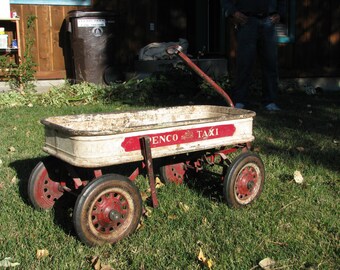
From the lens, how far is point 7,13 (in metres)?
8.72

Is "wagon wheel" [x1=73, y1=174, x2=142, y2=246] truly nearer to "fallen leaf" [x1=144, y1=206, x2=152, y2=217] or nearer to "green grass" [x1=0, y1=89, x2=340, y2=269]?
"green grass" [x1=0, y1=89, x2=340, y2=269]

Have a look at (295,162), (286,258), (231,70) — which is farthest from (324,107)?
(286,258)

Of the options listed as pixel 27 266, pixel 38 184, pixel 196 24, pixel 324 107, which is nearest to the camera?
pixel 27 266

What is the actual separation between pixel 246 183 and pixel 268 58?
387cm

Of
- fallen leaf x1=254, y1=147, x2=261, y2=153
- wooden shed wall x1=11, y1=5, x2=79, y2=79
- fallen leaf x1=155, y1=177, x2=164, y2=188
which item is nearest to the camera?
fallen leaf x1=155, y1=177, x2=164, y2=188

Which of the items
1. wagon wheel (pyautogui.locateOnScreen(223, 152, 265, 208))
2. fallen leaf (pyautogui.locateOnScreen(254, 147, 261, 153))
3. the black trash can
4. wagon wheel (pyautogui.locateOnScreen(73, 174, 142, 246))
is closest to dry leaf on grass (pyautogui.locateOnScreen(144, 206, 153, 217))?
wagon wheel (pyautogui.locateOnScreen(73, 174, 142, 246))

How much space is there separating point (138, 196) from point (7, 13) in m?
6.78

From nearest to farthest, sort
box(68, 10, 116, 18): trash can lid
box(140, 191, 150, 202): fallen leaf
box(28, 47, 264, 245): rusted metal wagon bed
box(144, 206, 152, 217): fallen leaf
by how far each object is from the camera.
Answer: box(28, 47, 264, 245): rusted metal wagon bed → box(144, 206, 152, 217): fallen leaf → box(140, 191, 150, 202): fallen leaf → box(68, 10, 116, 18): trash can lid

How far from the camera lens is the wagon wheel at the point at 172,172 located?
3.99 metres

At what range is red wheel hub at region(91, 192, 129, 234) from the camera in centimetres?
290

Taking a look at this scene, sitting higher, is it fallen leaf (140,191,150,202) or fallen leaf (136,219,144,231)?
fallen leaf (140,191,150,202)

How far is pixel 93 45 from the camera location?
9000 millimetres

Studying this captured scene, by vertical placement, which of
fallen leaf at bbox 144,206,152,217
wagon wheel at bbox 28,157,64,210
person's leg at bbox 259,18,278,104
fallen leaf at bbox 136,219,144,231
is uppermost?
person's leg at bbox 259,18,278,104

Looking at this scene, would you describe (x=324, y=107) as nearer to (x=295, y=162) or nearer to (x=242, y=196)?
(x=295, y=162)
